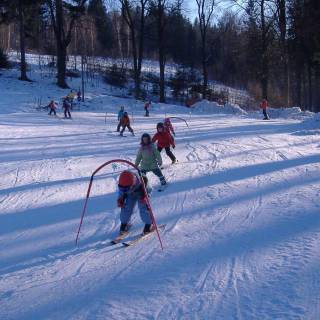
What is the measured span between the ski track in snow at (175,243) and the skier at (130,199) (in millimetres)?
344

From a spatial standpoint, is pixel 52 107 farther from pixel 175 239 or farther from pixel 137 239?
pixel 175 239

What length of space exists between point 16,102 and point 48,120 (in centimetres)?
560

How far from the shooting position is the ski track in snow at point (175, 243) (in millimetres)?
5547

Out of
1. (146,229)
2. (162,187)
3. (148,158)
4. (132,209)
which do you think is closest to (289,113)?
(162,187)

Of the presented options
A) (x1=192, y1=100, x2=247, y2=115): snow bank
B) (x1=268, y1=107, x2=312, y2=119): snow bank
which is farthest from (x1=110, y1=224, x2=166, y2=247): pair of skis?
(x1=192, y1=100, x2=247, y2=115): snow bank

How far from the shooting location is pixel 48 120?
26.1 meters

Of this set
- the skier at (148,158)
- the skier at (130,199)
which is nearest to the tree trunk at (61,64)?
the skier at (148,158)

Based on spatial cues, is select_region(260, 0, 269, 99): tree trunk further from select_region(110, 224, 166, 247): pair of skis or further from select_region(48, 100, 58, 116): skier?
select_region(110, 224, 166, 247): pair of skis

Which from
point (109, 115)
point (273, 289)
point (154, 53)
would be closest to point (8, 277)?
point (273, 289)

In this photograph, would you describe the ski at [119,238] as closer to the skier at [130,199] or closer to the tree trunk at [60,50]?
the skier at [130,199]

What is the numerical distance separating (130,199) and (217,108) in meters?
30.3

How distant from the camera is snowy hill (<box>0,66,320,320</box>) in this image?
556 centimetres

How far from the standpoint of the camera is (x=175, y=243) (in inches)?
298

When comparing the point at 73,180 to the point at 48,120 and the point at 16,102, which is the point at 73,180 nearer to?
the point at 48,120
